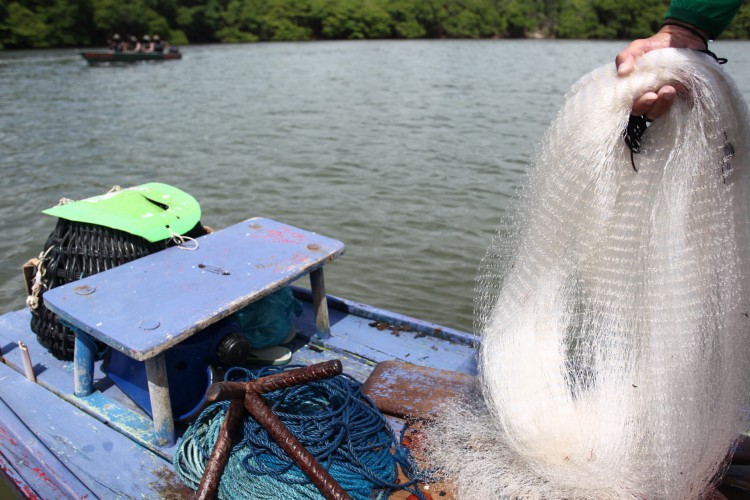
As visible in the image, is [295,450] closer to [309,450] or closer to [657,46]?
[309,450]

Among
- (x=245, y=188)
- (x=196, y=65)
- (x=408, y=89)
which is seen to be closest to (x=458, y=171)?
(x=245, y=188)

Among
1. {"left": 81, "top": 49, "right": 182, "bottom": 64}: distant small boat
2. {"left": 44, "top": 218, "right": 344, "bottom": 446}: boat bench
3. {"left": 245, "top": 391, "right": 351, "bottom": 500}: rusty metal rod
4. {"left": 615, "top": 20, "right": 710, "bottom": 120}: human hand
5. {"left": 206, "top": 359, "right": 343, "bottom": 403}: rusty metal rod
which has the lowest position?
{"left": 245, "top": 391, "right": 351, "bottom": 500}: rusty metal rod

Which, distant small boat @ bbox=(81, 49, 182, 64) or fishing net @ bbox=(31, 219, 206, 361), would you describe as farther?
distant small boat @ bbox=(81, 49, 182, 64)

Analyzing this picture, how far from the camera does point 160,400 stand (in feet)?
8.69

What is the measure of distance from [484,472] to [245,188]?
8.43 m

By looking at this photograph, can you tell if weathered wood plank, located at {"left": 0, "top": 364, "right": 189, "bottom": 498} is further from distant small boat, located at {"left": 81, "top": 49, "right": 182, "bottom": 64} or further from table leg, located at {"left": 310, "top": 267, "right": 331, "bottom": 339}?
distant small boat, located at {"left": 81, "top": 49, "right": 182, "bottom": 64}

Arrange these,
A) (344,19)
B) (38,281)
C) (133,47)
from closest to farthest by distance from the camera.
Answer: (38,281)
(133,47)
(344,19)

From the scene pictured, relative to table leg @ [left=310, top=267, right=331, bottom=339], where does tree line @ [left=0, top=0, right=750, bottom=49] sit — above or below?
→ above

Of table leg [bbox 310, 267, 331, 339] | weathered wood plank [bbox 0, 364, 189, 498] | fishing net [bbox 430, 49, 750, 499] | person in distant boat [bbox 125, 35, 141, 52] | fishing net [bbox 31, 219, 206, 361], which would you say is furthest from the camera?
person in distant boat [bbox 125, 35, 141, 52]

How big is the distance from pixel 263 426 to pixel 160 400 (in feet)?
1.92

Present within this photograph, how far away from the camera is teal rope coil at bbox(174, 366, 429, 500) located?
7.86 ft

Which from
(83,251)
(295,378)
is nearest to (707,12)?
(295,378)

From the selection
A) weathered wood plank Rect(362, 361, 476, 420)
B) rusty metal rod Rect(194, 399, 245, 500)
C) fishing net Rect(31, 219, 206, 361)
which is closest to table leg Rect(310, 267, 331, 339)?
weathered wood plank Rect(362, 361, 476, 420)

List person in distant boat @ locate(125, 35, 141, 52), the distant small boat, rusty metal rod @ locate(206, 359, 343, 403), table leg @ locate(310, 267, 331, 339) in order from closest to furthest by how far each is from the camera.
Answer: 1. rusty metal rod @ locate(206, 359, 343, 403)
2. table leg @ locate(310, 267, 331, 339)
3. the distant small boat
4. person in distant boat @ locate(125, 35, 141, 52)
